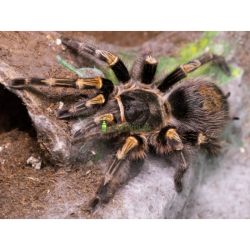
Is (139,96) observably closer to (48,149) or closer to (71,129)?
(71,129)

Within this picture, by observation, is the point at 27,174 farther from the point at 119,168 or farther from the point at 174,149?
the point at 174,149

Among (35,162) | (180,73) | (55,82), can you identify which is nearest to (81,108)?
(55,82)

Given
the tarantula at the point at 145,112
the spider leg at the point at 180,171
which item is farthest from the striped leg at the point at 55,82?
the spider leg at the point at 180,171

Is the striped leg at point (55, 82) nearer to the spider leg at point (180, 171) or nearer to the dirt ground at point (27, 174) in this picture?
the dirt ground at point (27, 174)

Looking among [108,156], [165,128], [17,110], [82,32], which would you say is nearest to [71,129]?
[108,156]

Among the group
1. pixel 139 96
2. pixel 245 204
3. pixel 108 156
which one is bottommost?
pixel 245 204

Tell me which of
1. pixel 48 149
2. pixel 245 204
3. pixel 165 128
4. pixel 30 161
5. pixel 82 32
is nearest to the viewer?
pixel 48 149

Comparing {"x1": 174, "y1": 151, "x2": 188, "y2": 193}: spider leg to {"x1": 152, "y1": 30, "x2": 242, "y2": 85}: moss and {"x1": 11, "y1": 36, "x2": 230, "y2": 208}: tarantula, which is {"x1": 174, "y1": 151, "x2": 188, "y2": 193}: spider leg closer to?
{"x1": 11, "y1": 36, "x2": 230, "y2": 208}: tarantula

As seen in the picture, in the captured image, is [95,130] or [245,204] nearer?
[95,130]
